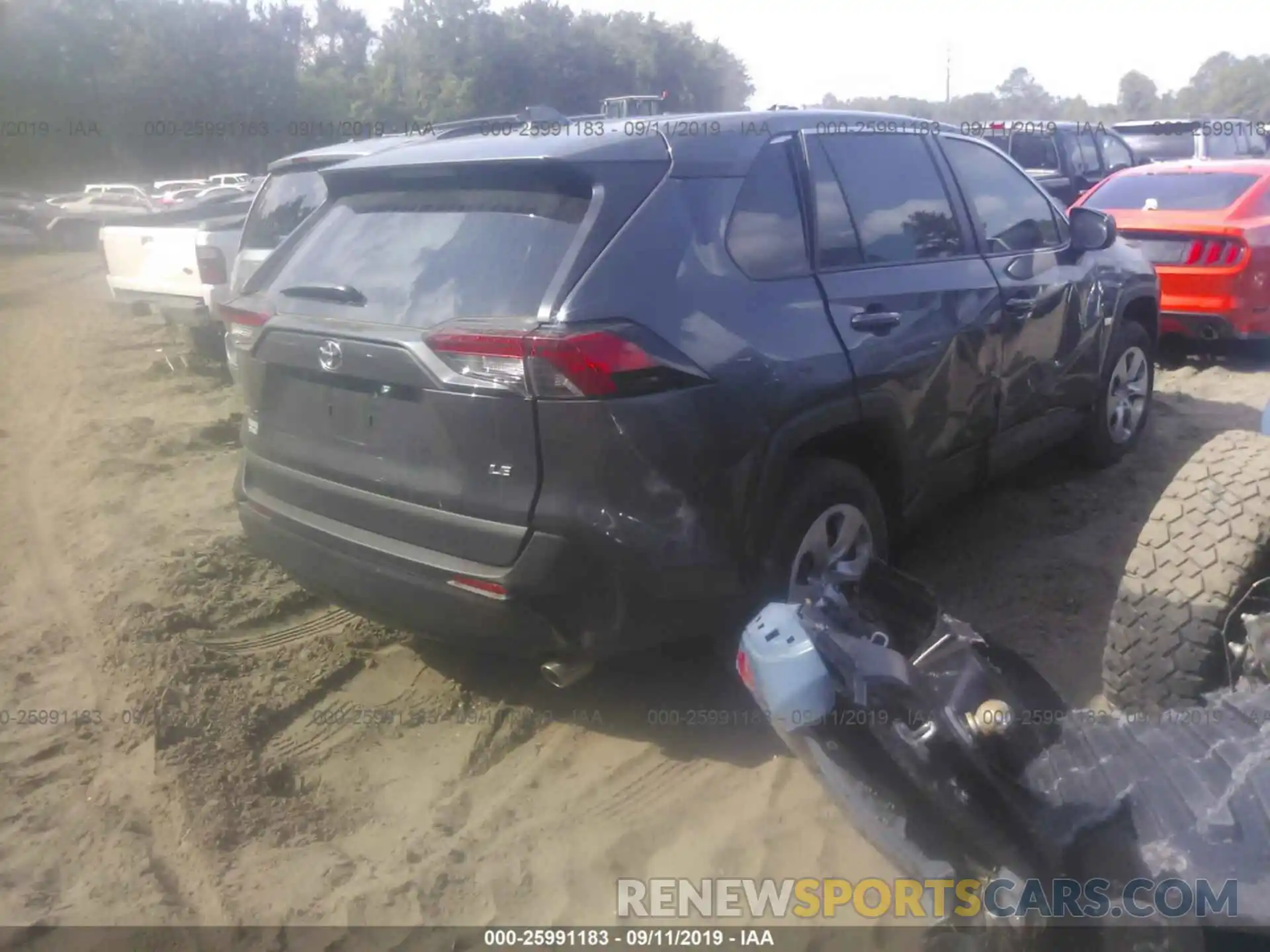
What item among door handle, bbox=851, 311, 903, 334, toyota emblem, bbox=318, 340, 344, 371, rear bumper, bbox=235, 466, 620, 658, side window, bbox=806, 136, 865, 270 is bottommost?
rear bumper, bbox=235, 466, 620, 658

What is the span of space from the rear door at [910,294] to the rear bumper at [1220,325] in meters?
3.82

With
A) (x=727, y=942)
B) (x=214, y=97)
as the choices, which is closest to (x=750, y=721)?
(x=727, y=942)

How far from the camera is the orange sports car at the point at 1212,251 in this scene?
278 inches

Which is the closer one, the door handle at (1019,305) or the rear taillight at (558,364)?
the rear taillight at (558,364)

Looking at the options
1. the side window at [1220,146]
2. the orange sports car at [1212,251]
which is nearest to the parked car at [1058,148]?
the side window at [1220,146]

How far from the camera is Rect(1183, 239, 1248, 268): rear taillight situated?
7.05 m

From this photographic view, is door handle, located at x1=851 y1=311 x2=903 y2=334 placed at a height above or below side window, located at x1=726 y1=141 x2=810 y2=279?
below

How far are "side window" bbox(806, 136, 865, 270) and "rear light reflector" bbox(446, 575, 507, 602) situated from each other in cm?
147

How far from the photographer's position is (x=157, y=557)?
4.69 meters

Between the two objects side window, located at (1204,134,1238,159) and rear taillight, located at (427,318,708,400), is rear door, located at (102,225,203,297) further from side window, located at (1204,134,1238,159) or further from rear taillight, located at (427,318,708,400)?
side window, located at (1204,134,1238,159)

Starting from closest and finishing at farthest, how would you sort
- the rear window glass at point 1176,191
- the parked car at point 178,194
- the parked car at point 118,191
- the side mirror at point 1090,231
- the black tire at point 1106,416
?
the side mirror at point 1090,231
the black tire at point 1106,416
the rear window glass at point 1176,191
the parked car at point 178,194
the parked car at point 118,191

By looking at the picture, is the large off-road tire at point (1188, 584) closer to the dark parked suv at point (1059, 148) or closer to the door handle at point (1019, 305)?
the door handle at point (1019, 305)

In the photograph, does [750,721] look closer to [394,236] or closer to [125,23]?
[394,236]

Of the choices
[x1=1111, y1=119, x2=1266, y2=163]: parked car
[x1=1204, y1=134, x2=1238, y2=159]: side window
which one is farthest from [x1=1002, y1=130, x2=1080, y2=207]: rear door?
[x1=1204, y1=134, x2=1238, y2=159]: side window
